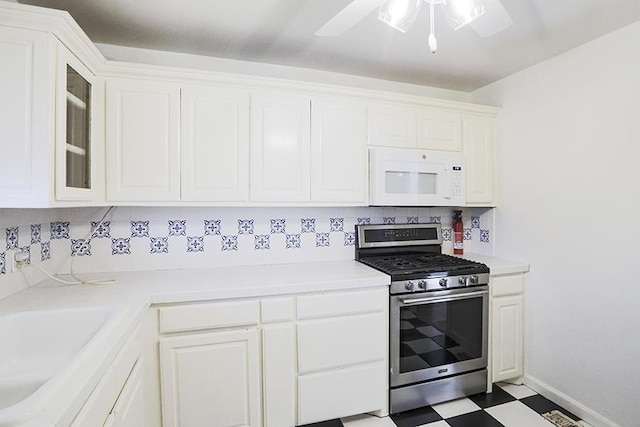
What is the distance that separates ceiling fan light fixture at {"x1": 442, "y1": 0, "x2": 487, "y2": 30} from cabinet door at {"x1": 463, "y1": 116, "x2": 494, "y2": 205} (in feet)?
4.77

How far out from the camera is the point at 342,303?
6.29 ft

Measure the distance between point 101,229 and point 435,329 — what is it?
2154 mm

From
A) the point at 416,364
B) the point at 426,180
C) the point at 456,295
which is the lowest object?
the point at 416,364

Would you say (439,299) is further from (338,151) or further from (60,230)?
(60,230)

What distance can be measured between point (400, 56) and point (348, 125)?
22.6 inches

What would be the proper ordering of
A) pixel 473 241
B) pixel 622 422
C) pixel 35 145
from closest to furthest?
1. pixel 35 145
2. pixel 622 422
3. pixel 473 241

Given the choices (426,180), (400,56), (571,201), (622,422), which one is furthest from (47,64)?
(622,422)

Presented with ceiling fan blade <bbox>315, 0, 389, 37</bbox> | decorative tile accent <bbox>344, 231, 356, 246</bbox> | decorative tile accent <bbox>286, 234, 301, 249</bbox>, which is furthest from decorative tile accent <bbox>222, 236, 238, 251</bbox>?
ceiling fan blade <bbox>315, 0, 389, 37</bbox>

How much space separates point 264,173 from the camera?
2053 millimetres

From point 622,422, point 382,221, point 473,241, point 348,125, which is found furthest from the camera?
point 473,241

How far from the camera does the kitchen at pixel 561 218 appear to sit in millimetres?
1849

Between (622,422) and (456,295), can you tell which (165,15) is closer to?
(456,295)

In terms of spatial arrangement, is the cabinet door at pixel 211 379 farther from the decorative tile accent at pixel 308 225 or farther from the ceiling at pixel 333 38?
the ceiling at pixel 333 38

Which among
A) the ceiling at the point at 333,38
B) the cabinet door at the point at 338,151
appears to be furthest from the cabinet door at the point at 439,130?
the cabinet door at the point at 338,151
